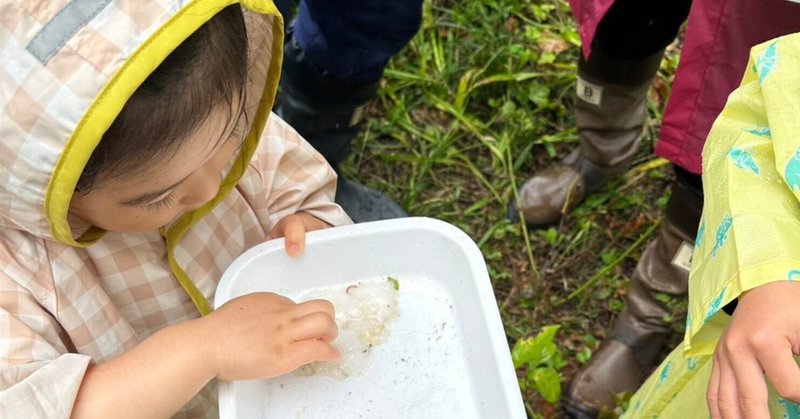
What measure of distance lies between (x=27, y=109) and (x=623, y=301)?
4.75ft

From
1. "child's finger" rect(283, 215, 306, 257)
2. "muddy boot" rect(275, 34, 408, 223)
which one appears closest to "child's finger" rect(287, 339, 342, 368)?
"child's finger" rect(283, 215, 306, 257)

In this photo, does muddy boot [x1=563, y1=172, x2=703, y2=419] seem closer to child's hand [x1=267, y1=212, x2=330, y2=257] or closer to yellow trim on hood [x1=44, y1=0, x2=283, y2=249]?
child's hand [x1=267, y1=212, x2=330, y2=257]

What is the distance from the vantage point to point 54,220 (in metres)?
0.82

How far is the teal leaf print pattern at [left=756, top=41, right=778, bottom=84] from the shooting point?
863 mm

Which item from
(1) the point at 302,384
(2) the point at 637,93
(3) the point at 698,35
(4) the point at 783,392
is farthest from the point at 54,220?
(2) the point at 637,93

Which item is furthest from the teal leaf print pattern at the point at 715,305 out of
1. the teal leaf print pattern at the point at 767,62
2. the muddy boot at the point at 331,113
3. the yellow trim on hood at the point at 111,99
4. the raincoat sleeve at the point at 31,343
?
the muddy boot at the point at 331,113

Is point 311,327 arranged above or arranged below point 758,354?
below

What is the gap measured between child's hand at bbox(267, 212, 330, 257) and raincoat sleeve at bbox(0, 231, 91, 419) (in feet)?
1.04

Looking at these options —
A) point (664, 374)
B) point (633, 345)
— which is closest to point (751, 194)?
point (664, 374)

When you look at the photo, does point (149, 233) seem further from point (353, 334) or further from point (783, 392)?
point (783, 392)

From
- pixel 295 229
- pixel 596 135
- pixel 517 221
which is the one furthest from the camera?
pixel 517 221

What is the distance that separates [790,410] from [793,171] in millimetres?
270

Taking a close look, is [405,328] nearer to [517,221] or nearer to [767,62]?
A: [767,62]

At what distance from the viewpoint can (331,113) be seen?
1734 millimetres
